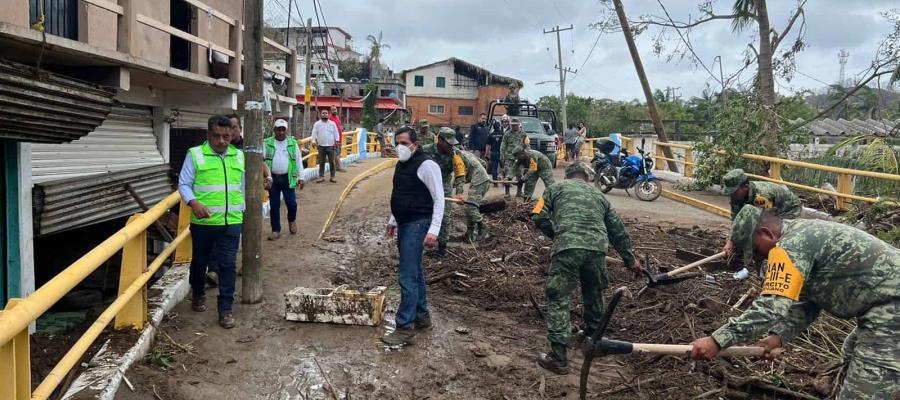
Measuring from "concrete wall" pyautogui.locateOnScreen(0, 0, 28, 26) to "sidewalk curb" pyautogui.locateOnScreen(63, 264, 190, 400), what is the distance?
9.30 ft

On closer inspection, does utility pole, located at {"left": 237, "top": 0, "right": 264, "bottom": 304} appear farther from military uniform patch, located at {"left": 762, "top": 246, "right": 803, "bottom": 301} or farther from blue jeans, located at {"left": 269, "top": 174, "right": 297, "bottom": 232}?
military uniform patch, located at {"left": 762, "top": 246, "right": 803, "bottom": 301}

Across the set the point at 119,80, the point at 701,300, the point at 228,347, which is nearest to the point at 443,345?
the point at 228,347

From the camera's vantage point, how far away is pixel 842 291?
3.19 meters

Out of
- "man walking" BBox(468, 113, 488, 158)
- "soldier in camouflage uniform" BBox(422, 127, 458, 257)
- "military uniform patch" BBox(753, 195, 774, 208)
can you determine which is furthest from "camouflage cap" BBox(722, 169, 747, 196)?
"man walking" BBox(468, 113, 488, 158)

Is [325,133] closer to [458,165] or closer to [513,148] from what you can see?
[513,148]

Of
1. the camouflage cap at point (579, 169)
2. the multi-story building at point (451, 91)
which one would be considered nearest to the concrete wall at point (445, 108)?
the multi-story building at point (451, 91)

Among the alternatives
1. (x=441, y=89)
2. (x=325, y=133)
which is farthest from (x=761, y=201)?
(x=441, y=89)

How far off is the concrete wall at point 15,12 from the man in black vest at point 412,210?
367 centimetres

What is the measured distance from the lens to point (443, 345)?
5117mm

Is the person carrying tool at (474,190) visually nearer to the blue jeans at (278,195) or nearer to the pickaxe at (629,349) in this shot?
the blue jeans at (278,195)

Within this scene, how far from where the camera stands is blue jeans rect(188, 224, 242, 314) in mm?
5035

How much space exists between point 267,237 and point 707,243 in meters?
6.05

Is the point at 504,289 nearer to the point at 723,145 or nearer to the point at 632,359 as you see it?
the point at 632,359

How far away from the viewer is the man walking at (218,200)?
16.4 ft
